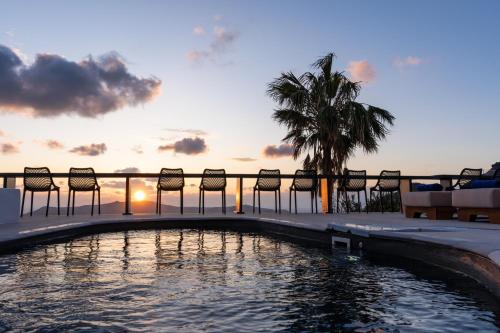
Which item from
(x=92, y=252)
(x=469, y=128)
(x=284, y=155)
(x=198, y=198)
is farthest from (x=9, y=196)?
(x=469, y=128)

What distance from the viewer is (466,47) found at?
1077cm

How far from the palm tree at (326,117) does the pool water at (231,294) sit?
8.10m

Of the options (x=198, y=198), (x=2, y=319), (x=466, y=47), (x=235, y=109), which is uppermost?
(x=466, y=47)

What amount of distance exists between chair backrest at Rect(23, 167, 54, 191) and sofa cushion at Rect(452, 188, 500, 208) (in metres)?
7.38

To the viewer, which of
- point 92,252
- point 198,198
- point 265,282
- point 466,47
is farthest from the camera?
point 466,47

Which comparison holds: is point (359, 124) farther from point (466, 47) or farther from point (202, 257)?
point (202, 257)

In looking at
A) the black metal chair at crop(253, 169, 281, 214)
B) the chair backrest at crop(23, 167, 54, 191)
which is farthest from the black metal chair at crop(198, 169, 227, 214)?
the chair backrest at crop(23, 167, 54, 191)

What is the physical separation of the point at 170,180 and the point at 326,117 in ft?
15.9

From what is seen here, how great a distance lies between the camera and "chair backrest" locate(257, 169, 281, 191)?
9.82 m

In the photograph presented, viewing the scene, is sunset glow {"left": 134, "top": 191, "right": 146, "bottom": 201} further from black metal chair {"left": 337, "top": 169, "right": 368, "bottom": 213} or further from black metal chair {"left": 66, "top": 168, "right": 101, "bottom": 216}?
black metal chair {"left": 337, "top": 169, "right": 368, "bottom": 213}

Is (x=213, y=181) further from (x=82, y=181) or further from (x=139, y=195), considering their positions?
(x=82, y=181)

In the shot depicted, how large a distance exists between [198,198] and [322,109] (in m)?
4.55

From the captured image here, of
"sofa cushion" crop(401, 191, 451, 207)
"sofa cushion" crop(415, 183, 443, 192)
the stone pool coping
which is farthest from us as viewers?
"sofa cushion" crop(415, 183, 443, 192)

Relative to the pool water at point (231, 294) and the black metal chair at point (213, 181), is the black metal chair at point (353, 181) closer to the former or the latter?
the black metal chair at point (213, 181)
